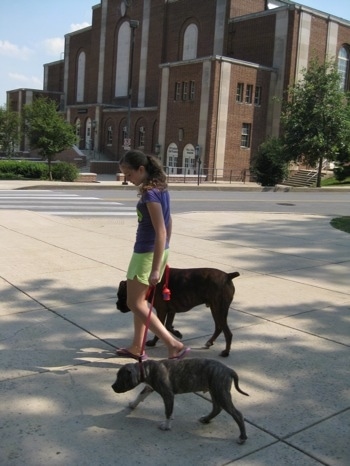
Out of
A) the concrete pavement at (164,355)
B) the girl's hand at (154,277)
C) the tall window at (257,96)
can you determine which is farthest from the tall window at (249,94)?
the girl's hand at (154,277)

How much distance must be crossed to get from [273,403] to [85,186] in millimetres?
25475

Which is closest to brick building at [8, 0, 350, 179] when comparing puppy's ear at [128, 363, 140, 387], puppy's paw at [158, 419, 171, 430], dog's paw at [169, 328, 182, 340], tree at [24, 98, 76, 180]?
tree at [24, 98, 76, 180]

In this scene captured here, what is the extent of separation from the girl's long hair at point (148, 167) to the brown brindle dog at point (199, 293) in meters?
0.87

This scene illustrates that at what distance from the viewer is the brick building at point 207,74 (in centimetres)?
4338

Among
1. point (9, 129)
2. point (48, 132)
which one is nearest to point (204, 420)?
point (48, 132)

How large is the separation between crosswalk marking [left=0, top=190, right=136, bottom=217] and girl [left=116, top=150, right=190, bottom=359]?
10.7m

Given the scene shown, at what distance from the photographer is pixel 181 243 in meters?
10.2

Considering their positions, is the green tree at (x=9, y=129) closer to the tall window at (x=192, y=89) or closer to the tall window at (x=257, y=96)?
the tall window at (x=192, y=89)

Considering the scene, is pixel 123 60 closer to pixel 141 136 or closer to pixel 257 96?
pixel 141 136

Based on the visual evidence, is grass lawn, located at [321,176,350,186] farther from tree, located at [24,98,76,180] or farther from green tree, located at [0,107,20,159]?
green tree, located at [0,107,20,159]

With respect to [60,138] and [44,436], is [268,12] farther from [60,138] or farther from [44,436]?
[44,436]

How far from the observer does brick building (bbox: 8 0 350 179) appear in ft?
142

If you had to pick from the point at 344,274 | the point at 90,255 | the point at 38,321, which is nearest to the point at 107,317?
the point at 38,321

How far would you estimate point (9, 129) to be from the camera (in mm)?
50656
